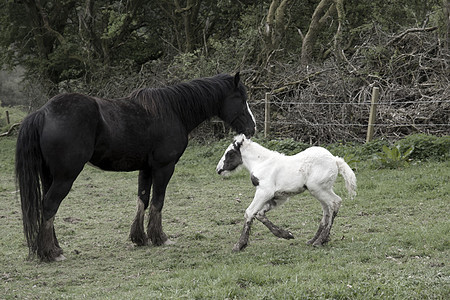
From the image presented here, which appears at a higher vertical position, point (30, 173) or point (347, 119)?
point (30, 173)

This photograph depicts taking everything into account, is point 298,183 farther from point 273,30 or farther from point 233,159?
point 273,30

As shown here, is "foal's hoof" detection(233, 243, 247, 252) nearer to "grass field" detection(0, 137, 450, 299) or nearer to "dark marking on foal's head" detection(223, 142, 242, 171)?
"grass field" detection(0, 137, 450, 299)

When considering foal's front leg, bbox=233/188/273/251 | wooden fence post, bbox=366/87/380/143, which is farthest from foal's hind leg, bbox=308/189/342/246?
wooden fence post, bbox=366/87/380/143

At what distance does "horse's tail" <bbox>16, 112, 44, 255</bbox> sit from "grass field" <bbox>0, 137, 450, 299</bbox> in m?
0.47

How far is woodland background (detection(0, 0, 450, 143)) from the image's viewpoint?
11.9 metres

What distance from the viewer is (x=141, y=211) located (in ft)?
20.9

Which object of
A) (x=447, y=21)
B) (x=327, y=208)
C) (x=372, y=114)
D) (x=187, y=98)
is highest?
(x=447, y=21)

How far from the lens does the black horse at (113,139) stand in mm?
5480

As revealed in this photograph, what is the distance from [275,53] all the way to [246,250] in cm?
1067

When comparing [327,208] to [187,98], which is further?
[187,98]

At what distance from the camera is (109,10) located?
19.7 metres

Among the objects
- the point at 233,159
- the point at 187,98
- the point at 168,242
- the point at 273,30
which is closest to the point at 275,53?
the point at 273,30

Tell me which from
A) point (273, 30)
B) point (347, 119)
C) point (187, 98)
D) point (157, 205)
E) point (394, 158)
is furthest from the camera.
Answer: point (273, 30)

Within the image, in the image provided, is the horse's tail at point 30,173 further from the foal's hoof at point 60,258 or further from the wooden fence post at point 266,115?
the wooden fence post at point 266,115
